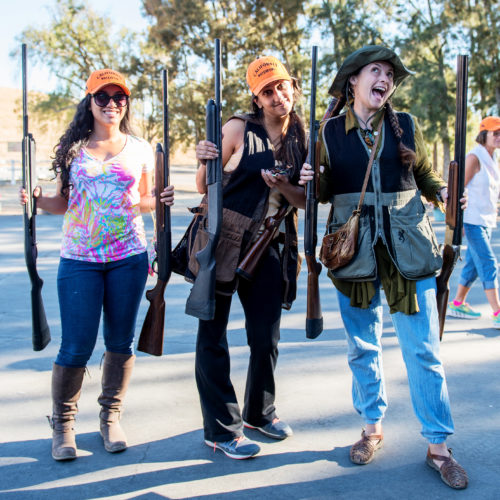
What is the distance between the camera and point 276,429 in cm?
345

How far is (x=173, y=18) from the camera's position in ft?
95.8

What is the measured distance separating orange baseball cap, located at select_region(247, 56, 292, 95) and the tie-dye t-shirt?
→ 2.64 feet

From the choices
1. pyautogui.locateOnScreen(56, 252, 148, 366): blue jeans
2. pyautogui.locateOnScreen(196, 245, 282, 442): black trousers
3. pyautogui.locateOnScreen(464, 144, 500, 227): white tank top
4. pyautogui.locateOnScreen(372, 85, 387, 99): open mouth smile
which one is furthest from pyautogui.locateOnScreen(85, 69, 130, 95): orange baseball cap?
pyautogui.locateOnScreen(464, 144, 500, 227): white tank top

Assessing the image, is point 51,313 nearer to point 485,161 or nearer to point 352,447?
point 352,447

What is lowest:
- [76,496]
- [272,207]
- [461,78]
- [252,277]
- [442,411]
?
[76,496]

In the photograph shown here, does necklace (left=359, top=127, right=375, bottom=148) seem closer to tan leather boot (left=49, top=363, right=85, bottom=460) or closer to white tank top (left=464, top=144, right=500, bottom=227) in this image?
tan leather boot (left=49, top=363, right=85, bottom=460)

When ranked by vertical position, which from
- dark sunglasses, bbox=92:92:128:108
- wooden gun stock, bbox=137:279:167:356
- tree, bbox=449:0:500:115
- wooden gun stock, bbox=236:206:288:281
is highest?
tree, bbox=449:0:500:115

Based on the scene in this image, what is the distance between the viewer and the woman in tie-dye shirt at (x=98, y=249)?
326cm

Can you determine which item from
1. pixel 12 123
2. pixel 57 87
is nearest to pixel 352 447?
pixel 57 87

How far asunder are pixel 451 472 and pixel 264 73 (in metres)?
2.12

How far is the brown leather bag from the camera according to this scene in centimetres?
301

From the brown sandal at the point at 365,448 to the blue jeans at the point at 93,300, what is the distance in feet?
4.43

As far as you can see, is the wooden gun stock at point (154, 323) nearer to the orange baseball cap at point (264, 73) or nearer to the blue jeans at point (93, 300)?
the blue jeans at point (93, 300)

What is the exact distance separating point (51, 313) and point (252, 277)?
3.67m
